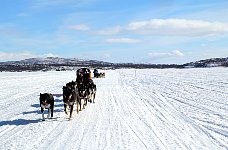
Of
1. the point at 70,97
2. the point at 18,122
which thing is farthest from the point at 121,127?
the point at 18,122

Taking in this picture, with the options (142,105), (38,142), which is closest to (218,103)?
(142,105)

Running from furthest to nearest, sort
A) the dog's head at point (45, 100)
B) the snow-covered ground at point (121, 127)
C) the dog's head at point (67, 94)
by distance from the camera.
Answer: the dog's head at point (67, 94)
the dog's head at point (45, 100)
the snow-covered ground at point (121, 127)

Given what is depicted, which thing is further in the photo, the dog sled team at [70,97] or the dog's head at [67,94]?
the dog's head at [67,94]

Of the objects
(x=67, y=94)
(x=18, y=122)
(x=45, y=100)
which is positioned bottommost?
(x=18, y=122)

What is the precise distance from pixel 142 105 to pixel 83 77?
394 cm

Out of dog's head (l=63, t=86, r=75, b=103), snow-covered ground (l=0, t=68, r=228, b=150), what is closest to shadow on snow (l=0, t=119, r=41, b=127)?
snow-covered ground (l=0, t=68, r=228, b=150)

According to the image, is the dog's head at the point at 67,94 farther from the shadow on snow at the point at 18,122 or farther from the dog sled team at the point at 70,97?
the shadow on snow at the point at 18,122

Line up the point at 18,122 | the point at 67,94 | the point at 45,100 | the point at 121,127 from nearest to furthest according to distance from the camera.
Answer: the point at 121,127 → the point at 18,122 → the point at 45,100 → the point at 67,94

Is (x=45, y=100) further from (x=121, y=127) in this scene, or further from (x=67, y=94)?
(x=121, y=127)

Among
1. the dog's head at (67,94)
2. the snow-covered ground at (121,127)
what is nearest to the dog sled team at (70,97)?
the dog's head at (67,94)

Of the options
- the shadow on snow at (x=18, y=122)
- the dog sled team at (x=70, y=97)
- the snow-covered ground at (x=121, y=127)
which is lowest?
the shadow on snow at (x=18, y=122)

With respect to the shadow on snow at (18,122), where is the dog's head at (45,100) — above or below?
above

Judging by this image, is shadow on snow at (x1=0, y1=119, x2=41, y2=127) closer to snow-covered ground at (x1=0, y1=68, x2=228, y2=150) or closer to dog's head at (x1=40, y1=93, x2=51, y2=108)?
snow-covered ground at (x1=0, y1=68, x2=228, y2=150)

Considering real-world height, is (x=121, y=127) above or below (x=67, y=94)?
below
